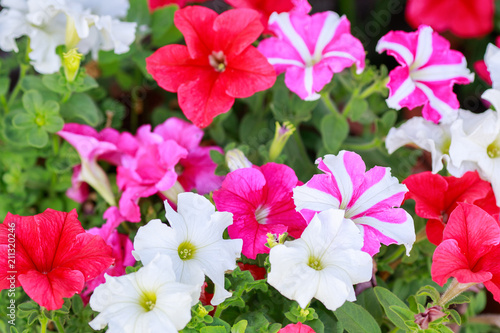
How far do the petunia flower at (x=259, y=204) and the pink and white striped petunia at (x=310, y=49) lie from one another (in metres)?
0.14

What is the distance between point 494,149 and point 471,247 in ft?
0.63

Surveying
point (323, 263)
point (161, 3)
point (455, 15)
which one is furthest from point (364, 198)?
point (455, 15)

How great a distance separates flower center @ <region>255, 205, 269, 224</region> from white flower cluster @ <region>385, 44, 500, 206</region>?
23 cm

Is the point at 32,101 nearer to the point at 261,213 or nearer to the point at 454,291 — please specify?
the point at 261,213

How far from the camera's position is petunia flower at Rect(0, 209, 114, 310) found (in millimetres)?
612

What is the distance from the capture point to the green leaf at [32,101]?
0.79 metres

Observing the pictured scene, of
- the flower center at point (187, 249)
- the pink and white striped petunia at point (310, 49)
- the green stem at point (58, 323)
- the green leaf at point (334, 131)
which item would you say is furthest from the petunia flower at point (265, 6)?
the green stem at point (58, 323)

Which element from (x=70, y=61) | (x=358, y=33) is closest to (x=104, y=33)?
(x=70, y=61)

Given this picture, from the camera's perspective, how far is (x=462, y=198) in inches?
27.6

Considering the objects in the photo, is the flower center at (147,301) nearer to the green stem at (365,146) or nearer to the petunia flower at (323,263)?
the petunia flower at (323,263)

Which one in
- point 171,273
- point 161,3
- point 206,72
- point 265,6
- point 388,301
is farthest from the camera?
point 161,3

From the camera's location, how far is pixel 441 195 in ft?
2.31

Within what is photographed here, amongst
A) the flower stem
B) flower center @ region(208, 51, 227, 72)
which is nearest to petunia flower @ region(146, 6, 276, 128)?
flower center @ region(208, 51, 227, 72)

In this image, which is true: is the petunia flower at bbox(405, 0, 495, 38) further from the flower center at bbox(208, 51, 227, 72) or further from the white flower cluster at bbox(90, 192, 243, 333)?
the white flower cluster at bbox(90, 192, 243, 333)
